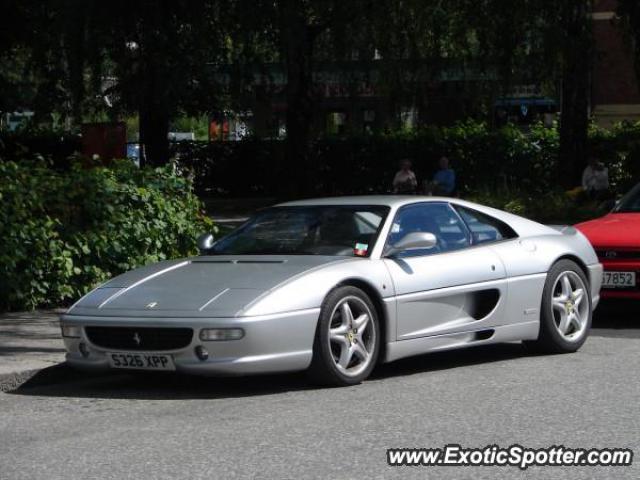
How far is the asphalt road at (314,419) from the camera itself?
6258 millimetres

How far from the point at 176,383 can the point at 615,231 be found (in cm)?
504

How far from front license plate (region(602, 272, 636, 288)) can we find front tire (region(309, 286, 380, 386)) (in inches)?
150

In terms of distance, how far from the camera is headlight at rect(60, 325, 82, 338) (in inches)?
337

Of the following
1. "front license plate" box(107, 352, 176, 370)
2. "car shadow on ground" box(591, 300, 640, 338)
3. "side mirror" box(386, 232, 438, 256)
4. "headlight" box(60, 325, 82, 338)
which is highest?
"side mirror" box(386, 232, 438, 256)

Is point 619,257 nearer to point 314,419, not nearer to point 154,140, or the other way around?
point 314,419

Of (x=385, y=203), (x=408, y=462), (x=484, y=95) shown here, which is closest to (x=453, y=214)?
(x=385, y=203)

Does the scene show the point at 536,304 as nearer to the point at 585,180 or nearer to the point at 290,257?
the point at 290,257

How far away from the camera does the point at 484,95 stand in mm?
29250

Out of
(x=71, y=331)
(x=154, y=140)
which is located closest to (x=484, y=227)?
(x=71, y=331)

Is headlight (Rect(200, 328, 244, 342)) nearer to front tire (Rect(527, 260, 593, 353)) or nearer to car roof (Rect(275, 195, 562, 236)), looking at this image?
car roof (Rect(275, 195, 562, 236))

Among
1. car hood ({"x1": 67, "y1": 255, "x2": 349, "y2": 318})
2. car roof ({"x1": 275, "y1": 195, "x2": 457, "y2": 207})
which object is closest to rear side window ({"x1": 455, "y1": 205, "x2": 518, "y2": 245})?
car roof ({"x1": 275, "y1": 195, "x2": 457, "y2": 207})

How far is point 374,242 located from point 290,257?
23.2 inches

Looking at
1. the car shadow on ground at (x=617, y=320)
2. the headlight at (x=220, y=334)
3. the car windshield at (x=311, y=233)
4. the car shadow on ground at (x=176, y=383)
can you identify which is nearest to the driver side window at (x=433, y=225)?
the car windshield at (x=311, y=233)

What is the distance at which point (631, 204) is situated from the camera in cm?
1330
